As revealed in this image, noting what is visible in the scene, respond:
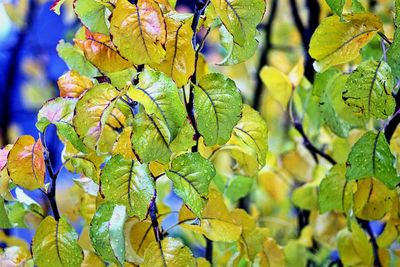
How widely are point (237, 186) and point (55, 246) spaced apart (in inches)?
8.9

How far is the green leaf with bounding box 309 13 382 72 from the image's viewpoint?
17.4 inches

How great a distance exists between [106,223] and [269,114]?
32.5 inches

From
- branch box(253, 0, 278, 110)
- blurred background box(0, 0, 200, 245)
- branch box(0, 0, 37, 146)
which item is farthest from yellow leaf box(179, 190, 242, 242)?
branch box(0, 0, 37, 146)

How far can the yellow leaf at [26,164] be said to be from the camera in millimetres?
431

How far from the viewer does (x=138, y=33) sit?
1.26 feet

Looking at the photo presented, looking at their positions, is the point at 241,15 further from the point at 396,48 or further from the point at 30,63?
the point at 30,63

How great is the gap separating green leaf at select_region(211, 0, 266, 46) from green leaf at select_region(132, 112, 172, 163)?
7 cm

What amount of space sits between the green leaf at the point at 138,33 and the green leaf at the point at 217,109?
48 mm

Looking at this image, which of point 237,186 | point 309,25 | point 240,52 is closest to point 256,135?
point 240,52

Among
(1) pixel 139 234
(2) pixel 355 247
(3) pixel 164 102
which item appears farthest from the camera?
(2) pixel 355 247

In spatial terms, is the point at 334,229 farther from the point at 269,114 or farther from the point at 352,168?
the point at 269,114

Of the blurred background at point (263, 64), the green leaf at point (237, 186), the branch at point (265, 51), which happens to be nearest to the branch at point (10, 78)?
the blurred background at point (263, 64)

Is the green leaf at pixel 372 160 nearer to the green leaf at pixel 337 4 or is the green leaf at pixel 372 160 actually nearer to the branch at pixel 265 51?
the green leaf at pixel 337 4

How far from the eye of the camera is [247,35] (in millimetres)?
404
